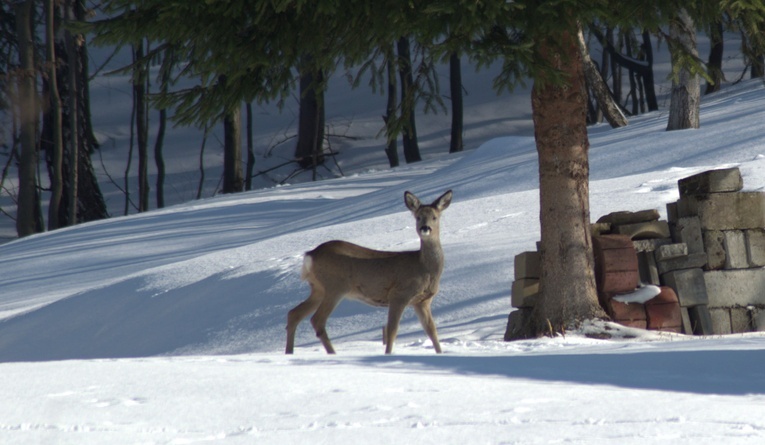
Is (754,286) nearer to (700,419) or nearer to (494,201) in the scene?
(494,201)

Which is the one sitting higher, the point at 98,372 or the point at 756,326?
the point at 98,372

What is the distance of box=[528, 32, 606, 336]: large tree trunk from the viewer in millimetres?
8531

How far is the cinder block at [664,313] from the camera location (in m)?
8.79

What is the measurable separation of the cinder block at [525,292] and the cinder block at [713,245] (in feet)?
5.16

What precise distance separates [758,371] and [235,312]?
611cm

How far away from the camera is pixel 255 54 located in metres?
7.55

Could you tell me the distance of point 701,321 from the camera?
29.9 ft

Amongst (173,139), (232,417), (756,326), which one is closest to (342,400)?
(232,417)

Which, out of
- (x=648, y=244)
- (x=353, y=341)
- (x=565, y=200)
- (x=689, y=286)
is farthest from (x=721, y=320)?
(x=353, y=341)

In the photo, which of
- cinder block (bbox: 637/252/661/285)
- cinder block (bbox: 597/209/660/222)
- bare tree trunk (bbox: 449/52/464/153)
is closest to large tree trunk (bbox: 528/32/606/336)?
cinder block (bbox: 597/209/660/222)

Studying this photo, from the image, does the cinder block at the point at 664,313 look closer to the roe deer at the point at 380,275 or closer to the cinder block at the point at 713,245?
the cinder block at the point at 713,245

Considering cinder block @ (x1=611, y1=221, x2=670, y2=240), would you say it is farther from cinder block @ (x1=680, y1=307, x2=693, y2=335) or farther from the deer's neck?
the deer's neck

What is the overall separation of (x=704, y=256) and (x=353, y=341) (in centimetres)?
324

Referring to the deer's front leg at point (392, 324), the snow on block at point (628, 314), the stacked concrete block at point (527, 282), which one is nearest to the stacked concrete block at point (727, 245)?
the snow on block at point (628, 314)
